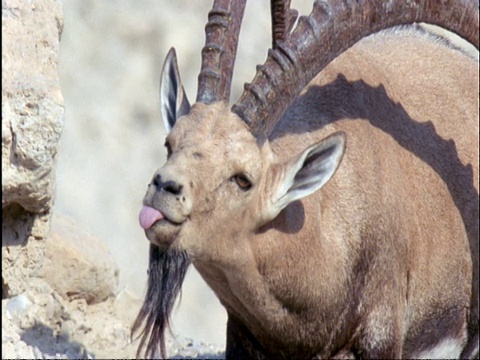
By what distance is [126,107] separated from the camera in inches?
582

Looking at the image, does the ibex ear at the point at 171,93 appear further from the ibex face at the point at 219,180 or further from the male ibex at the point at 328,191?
the ibex face at the point at 219,180

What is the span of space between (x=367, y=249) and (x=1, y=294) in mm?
2042

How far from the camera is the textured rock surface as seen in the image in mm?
6426

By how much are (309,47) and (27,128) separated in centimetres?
166

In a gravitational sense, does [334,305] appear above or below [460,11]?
below

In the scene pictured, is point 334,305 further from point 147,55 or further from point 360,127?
point 147,55

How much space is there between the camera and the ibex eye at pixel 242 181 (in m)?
6.77

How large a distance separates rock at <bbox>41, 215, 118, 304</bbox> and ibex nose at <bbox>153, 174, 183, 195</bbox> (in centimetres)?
245

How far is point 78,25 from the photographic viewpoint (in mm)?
15570

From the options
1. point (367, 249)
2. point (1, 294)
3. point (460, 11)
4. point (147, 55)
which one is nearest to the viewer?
point (1, 294)

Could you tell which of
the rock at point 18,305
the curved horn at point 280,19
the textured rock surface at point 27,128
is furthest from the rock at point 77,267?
the curved horn at point 280,19

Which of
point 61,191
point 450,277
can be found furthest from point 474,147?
point 61,191

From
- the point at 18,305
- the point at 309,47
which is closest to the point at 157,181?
the point at 309,47

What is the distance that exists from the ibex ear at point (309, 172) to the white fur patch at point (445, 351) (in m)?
1.72
